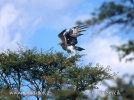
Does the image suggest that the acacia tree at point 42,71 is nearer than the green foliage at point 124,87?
No

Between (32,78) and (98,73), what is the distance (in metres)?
7.53

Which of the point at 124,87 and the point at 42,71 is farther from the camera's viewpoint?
the point at 42,71

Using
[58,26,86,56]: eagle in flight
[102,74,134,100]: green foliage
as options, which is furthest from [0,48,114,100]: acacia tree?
[102,74,134,100]: green foliage

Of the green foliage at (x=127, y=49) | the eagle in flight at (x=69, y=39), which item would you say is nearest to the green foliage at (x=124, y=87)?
the green foliage at (x=127, y=49)

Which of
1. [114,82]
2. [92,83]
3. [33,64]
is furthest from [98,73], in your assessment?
[114,82]

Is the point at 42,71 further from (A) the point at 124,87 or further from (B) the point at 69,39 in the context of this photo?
(A) the point at 124,87

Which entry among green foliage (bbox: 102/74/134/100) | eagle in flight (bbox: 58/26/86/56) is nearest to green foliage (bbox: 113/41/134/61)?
green foliage (bbox: 102/74/134/100)

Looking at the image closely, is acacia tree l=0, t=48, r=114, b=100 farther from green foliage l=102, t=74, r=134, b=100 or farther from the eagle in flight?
green foliage l=102, t=74, r=134, b=100

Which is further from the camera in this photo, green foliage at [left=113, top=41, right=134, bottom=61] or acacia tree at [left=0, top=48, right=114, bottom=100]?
acacia tree at [left=0, top=48, right=114, bottom=100]

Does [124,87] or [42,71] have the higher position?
[42,71]

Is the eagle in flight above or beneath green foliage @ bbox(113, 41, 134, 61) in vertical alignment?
above

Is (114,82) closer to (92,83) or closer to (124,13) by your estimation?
(124,13)

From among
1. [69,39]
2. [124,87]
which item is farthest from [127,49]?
[69,39]

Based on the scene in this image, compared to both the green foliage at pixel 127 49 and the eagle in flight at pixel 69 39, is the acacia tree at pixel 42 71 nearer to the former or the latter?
the eagle in flight at pixel 69 39
